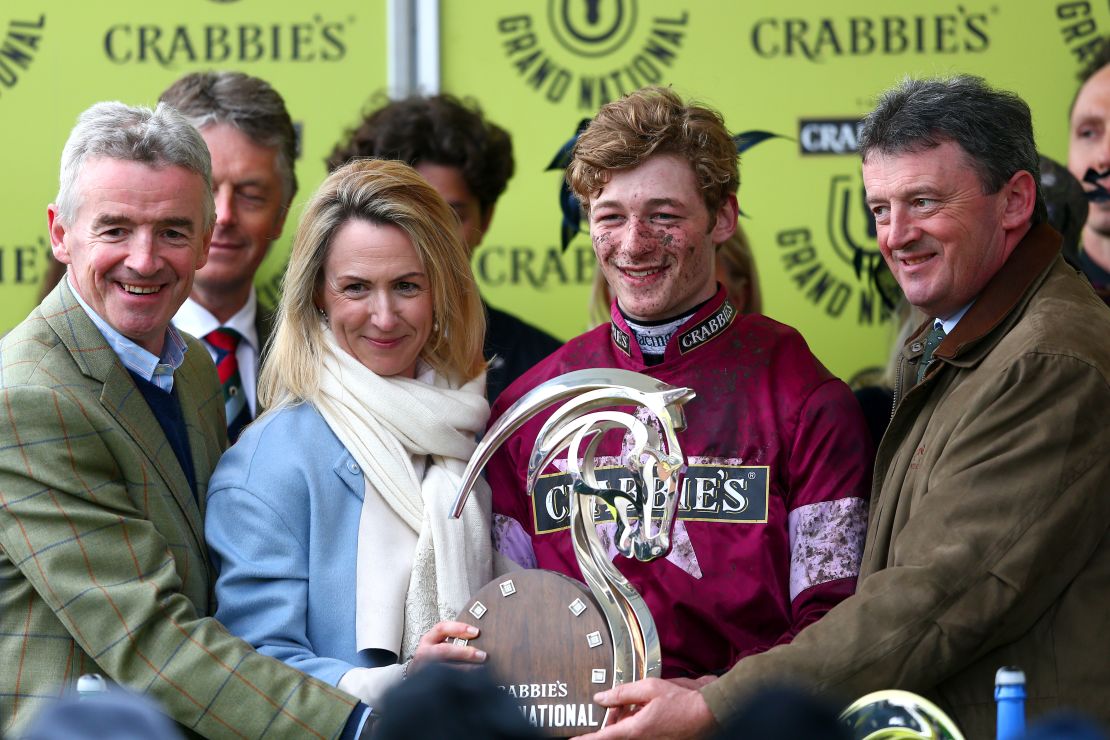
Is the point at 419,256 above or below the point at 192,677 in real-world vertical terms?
above

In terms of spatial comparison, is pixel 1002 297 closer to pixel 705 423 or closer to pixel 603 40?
pixel 705 423

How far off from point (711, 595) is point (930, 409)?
21.9 inches

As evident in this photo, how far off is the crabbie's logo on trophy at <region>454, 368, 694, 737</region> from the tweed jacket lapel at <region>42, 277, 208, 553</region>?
634 millimetres

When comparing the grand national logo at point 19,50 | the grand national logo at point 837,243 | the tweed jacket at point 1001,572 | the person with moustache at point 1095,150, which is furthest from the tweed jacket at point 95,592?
the person with moustache at point 1095,150

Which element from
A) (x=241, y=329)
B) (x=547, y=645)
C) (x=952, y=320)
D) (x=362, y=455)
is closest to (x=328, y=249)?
(x=362, y=455)

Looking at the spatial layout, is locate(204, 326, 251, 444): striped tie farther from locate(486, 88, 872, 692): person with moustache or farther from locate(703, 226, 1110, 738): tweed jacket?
locate(703, 226, 1110, 738): tweed jacket

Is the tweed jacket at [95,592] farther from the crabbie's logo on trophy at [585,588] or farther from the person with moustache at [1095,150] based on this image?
the person with moustache at [1095,150]

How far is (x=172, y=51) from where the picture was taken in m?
4.72

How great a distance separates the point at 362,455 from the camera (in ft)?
10.2

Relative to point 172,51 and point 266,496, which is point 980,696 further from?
point 172,51

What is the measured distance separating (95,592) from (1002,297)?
5.82 ft

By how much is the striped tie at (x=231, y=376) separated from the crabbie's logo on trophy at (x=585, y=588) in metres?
1.40

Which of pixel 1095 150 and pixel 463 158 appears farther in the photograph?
pixel 1095 150

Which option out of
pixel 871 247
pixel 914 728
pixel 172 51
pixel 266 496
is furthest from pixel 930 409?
pixel 172 51
